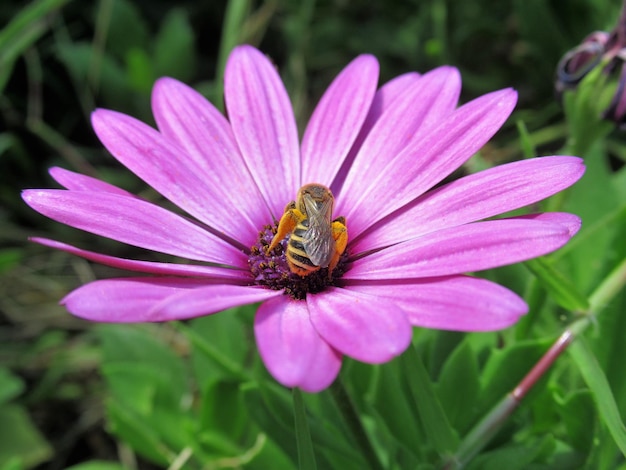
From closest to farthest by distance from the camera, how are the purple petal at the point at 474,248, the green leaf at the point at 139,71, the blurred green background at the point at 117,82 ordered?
the purple petal at the point at 474,248
the blurred green background at the point at 117,82
the green leaf at the point at 139,71

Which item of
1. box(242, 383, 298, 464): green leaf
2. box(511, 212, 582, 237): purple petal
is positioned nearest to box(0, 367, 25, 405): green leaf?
box(242, 383, 298, 464): green leaf

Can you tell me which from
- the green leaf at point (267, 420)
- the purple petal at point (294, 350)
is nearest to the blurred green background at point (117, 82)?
the green leaf at point (267, 420)

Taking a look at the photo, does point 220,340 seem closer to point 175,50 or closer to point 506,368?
point 506,368

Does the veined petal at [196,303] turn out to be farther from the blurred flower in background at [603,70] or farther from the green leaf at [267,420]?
the blurred flower in background at [603,70]

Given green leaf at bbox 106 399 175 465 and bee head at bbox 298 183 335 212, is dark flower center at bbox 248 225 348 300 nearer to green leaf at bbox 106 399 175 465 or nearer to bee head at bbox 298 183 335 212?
bee head at bbox 298 183 335 212

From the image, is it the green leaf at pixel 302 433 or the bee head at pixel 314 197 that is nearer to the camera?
the green leaf at pixel 302 433

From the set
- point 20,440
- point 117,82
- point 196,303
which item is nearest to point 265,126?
point 196,303

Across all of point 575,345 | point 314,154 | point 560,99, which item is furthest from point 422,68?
point 575,345
